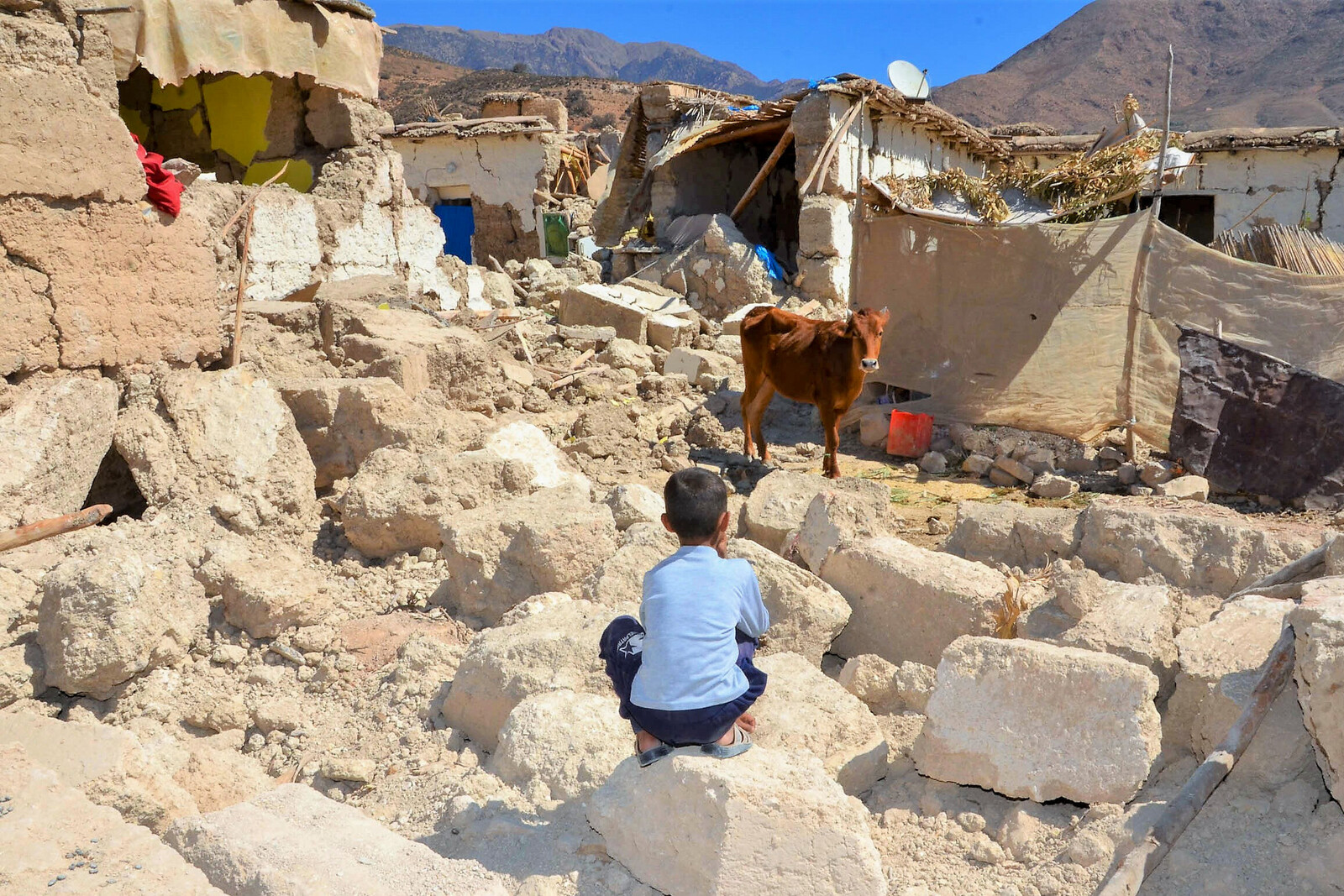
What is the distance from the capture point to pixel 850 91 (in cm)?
1148

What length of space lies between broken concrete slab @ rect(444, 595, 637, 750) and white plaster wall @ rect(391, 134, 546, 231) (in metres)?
16.3

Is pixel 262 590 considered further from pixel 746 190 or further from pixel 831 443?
pixel 746 190

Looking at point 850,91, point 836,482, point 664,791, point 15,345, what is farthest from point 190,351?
point 850,91

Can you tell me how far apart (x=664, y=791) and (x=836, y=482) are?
2.77 m

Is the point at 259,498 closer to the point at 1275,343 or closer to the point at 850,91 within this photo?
the point at 1275,343

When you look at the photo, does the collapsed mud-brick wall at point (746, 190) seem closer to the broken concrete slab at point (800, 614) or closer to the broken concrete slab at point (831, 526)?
the broken concrete slab at point (831, 526)

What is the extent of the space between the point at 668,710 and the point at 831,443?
509 centimetres

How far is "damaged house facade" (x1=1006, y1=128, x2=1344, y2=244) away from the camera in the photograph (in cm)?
1509

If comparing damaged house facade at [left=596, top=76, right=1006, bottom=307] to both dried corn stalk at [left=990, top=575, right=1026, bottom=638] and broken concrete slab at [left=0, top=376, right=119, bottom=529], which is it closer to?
dried corn stalk at [left=990, top=575, right=1026, bottom=638]

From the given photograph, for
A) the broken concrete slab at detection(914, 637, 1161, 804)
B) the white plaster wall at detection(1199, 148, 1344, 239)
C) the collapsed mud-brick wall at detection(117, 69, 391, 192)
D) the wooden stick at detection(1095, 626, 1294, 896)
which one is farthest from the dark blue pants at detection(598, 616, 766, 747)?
the white plaster wall at detection(1199, 148, 1344, 239)

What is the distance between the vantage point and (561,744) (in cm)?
292

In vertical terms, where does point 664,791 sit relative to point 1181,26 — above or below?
below

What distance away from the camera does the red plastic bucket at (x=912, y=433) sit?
26.2 feet

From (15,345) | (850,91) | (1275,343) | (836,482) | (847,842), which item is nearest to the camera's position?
(847,842)
